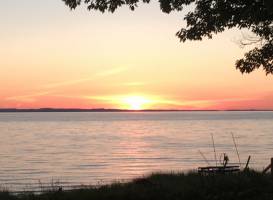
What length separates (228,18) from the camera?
13.9m

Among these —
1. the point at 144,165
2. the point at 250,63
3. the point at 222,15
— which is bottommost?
the point at 144,165

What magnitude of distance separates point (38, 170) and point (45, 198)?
97.1ft

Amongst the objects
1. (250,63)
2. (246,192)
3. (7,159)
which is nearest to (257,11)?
(250,63)

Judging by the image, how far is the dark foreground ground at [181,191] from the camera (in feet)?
47.6

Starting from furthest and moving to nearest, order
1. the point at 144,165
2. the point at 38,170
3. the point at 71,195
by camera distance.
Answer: the point at 144,165, the point at 38,170, the point at 71,195

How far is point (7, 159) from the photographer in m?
52.3

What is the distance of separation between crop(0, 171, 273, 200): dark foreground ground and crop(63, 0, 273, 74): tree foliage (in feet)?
10.4

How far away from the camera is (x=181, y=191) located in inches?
591

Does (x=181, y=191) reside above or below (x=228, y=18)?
below

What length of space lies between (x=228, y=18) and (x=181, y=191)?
4655mm

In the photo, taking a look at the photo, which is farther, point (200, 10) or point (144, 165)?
point (144, 165)

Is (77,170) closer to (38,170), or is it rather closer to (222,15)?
(38,170)

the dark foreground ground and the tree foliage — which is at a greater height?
the tree foliage

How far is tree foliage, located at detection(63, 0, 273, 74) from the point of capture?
12.8 m
